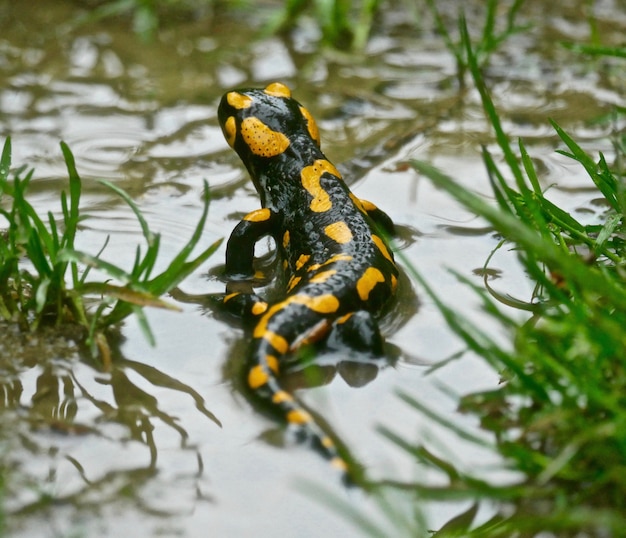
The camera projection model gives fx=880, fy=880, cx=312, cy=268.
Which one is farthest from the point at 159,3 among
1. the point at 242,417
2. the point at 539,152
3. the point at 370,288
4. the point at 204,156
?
the point at 242,417

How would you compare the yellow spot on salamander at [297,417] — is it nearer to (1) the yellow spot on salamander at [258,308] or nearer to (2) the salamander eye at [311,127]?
(1) the yellow spot on salamander at [258,308]

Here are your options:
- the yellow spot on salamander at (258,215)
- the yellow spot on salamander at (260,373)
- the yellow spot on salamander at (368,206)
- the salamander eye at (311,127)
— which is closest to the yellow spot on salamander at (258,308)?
the yellow spot on salamander at (260,373)

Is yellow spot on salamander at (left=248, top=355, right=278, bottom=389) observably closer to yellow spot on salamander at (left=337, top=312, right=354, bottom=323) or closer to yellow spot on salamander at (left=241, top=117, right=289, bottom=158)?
yellow spot on salamander at (left=337, top=312, right=354, bottom=323)

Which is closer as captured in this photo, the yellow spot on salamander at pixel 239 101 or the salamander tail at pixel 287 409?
the salamander tail at pixel 287 409

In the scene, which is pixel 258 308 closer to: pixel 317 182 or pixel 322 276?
pixel 322 276

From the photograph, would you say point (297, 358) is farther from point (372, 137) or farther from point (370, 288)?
point (372, 137)

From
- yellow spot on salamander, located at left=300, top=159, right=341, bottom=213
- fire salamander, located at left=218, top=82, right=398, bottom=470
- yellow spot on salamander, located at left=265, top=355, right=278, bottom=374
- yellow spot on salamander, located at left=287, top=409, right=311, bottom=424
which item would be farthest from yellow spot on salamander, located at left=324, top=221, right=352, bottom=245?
yellow spot on salamander, located at left=287, top=409, right=311, bottom=424
